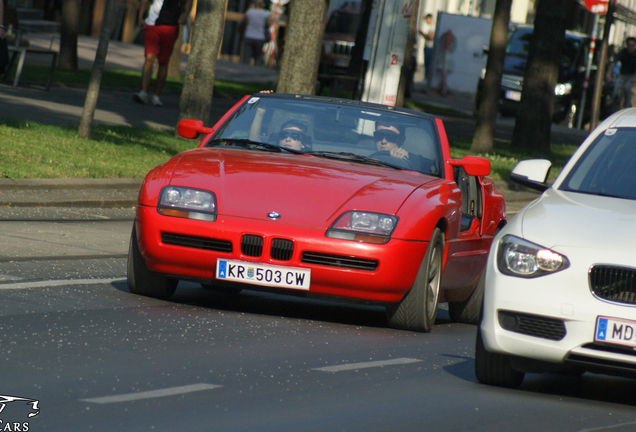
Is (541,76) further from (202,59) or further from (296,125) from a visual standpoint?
(296,125)

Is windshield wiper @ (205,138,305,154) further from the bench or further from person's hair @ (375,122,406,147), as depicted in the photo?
the bench

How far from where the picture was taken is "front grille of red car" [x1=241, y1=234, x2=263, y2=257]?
23.7 ft

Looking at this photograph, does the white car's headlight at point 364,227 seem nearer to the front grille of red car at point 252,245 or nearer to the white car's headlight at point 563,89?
the front grille of red car at point 252,245

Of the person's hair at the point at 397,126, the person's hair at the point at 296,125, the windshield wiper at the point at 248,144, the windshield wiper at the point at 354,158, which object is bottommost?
the windshield wiper at the point at 248,144

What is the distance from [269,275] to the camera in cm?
720

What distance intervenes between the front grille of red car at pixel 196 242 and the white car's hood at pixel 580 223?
194cm

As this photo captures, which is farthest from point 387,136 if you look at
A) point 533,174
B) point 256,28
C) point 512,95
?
point 256,28

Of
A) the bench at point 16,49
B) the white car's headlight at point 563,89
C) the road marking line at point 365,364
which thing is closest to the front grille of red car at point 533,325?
the road marking line at point 365,364

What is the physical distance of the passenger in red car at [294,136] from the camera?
332 inches

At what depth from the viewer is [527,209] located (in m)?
6.18

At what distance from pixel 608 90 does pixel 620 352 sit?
117 feet

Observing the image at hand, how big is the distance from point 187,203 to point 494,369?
2264mm

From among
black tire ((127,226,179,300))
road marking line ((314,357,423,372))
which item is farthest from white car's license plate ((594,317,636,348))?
black tire ((127,226,179,300))

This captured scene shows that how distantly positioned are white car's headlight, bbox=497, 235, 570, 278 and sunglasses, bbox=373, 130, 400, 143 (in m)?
2.67
